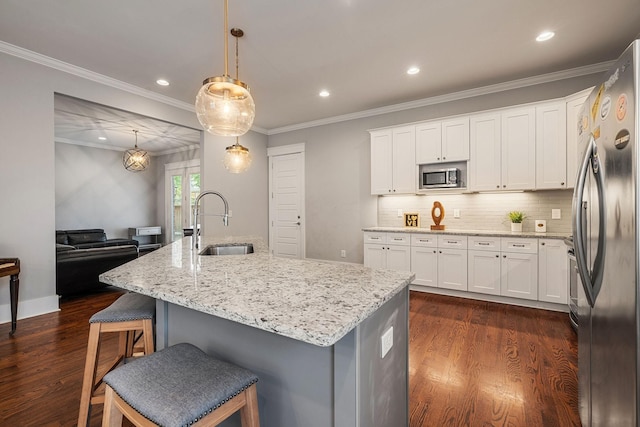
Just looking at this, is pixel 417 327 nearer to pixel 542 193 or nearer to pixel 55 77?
pixel 542 193

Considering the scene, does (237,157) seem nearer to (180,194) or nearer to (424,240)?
(424,240)

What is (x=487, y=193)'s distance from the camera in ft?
13.4

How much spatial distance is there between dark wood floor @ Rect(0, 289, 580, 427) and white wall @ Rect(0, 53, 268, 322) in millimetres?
402

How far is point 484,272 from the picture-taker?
3.68 meters

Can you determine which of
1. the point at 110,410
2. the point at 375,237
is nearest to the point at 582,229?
the point at 110,410

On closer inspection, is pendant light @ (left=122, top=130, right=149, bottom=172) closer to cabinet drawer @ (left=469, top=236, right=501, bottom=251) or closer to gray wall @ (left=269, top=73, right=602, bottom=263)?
gray wall @ (left=269, top=73, right=602, bottom=263)

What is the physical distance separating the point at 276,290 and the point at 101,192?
8.35 m

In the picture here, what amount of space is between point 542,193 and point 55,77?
6.09m

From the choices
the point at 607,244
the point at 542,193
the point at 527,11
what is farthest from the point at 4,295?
the point at 542,193

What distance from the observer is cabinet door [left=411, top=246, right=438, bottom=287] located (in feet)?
13.1

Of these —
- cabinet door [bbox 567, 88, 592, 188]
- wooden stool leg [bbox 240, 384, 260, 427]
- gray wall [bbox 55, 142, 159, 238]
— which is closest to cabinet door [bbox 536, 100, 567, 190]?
cabinet door [bbox 567, 88, 592, 188]

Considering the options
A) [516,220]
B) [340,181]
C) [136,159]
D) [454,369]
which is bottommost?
[454,369]

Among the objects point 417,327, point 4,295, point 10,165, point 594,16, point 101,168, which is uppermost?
point 594,16

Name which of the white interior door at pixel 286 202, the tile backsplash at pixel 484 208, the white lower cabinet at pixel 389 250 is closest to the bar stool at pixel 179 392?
the white lower cabinet at pixel 389 250
